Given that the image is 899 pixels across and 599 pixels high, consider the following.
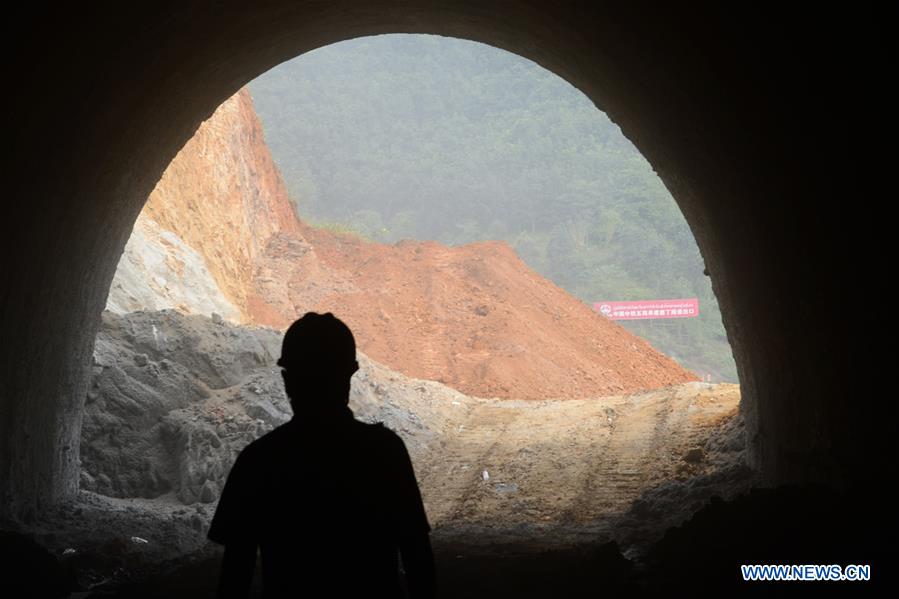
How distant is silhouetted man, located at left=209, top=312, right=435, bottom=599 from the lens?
8.24 feet

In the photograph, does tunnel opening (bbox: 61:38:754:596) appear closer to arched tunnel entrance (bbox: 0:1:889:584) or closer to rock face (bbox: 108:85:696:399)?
rock face (bbox: 108:85:696:399)

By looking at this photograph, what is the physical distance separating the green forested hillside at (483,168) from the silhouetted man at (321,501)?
141 feet

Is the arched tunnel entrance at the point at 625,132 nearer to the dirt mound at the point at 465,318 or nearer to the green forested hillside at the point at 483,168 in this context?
the dirt mound at the point at 465,318

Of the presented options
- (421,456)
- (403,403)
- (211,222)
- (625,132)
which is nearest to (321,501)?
(625,132)

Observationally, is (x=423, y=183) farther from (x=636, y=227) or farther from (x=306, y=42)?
(x=306, y=42)

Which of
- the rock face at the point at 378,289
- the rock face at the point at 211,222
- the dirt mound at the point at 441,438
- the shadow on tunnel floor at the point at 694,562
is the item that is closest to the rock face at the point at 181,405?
the dirt mound at the point at 441,438

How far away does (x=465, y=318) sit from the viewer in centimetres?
2703

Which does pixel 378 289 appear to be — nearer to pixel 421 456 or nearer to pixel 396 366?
pixel 396 366

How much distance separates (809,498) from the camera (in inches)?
194

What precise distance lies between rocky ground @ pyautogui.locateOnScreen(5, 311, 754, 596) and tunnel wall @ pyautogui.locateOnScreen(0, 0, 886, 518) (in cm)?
99

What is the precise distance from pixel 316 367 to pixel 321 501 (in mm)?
370

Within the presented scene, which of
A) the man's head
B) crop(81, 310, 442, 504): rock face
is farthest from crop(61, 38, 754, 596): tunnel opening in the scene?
the man's head

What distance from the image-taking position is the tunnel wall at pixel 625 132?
427 cm

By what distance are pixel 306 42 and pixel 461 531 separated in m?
4.90
